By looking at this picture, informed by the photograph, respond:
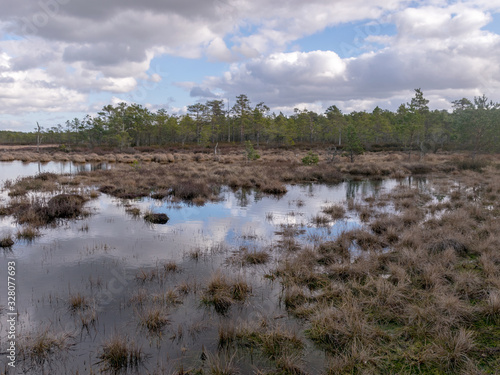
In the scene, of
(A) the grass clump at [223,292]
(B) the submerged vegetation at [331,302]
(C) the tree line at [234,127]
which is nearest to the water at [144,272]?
(B) the submerged vegetation at [331,302]

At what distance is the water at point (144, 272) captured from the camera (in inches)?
201

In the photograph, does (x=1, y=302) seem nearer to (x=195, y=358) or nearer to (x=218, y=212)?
(x=195, y=358)

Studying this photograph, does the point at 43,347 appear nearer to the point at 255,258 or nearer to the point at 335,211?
the point at 255,258

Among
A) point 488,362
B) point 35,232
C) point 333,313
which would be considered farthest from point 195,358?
point 35,232

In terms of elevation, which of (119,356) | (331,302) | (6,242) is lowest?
(119,356)

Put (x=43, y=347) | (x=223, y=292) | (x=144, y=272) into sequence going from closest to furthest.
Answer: (x=43, y=347)
(x=223, y=292)
(x=144, y=272)

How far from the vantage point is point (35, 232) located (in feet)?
35.4

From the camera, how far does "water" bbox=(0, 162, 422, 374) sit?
5.09 metres

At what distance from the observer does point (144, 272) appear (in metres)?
7.84

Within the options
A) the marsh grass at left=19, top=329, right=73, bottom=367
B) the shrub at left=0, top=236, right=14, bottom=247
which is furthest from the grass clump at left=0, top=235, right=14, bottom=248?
the marsh grass at left=19, top=329, right=73, bottom=367

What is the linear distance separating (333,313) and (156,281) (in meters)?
4.04

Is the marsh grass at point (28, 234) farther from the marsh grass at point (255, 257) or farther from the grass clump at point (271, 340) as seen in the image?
the grass clump at point (271, 340)

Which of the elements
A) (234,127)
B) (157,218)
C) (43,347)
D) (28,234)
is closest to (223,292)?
(43,347)

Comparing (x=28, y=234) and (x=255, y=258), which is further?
(x=28, y=234)
